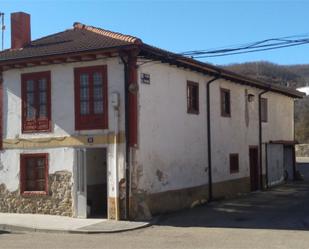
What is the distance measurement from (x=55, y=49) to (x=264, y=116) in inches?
556

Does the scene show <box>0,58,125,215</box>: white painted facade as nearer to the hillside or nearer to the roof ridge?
the roof ridge

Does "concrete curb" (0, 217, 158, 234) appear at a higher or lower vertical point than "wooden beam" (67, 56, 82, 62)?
lower

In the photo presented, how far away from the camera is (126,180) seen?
1752 cm

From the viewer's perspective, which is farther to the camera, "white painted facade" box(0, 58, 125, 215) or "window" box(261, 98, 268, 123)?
"window" box(261, 98, 268, 123)

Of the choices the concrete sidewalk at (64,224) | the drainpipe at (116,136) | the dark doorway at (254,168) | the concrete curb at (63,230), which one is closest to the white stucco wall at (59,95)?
the drainpipe at (116,136)

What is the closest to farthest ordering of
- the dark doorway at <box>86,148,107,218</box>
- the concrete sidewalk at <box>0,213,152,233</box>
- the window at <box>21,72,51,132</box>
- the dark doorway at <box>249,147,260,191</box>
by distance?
the concrete sidewalk at <box>0,213,152,233</box>, the dark doorway at <box>86,148,107,218</box>, the window at <box>21,72,51,132</box>, the dark doorway at <box>249,147,260,191</box>

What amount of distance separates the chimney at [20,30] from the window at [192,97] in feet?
20.0

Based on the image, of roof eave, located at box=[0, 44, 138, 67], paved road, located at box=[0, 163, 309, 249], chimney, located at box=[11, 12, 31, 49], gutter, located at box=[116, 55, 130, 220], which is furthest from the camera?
chimney, located at box=[11, 12, 31, 49]

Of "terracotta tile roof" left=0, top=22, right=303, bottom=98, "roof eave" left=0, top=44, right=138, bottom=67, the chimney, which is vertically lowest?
"roof eave" left=0, top=44, right=138, bottom=67

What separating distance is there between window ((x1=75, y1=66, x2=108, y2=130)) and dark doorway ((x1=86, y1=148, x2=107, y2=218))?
45.8 inches

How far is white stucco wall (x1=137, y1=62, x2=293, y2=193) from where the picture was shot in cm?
1847

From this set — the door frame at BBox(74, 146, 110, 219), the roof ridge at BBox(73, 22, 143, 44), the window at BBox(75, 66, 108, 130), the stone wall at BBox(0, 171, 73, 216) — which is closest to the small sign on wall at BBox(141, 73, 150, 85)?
the window at BBox(75, 66, 108, 130)

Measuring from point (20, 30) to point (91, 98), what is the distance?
4805mm

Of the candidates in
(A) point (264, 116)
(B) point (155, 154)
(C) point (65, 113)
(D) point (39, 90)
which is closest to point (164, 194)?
(B) point (155, 154)
